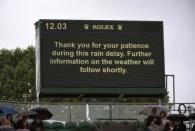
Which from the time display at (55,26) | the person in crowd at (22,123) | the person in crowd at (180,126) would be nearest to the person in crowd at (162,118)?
the person in crowd at (180,126)

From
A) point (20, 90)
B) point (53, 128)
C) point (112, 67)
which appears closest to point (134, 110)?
point (112, 67)

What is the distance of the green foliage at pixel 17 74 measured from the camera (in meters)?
62.1

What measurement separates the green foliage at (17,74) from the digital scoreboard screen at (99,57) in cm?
3214

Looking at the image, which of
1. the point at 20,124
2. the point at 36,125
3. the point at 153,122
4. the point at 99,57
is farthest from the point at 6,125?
the point at 99,57

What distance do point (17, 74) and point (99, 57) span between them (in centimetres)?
3663

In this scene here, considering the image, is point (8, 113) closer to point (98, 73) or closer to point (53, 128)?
point (53, 128)

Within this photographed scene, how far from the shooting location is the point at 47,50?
27734 millimetres

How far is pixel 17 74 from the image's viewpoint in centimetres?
6406

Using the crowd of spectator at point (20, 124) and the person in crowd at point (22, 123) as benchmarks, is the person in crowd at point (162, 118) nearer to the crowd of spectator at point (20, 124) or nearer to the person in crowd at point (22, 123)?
the crowd of spectator at point (20, 124)

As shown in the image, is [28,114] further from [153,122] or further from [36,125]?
[153,122]

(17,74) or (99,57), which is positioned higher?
(17,74)

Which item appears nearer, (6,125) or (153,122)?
(6,125)

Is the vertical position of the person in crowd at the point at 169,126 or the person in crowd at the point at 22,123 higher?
the person in crowd at the point at 22,123

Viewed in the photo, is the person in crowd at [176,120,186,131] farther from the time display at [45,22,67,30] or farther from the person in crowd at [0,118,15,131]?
the time display at [45,22,67,30]
